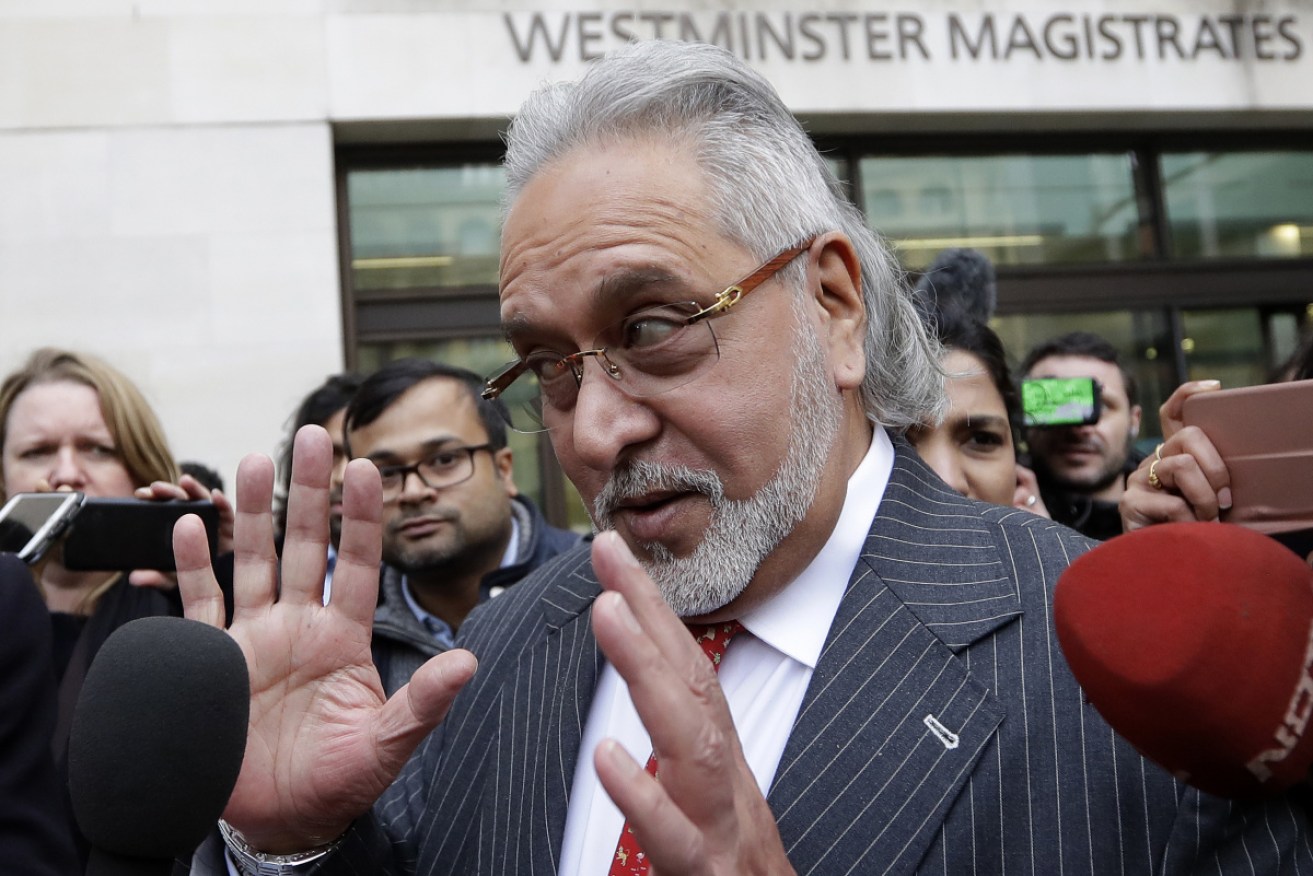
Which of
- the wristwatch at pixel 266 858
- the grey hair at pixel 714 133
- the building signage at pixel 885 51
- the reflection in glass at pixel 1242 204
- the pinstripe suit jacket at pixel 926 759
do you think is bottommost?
the wristwatch at pixel 266 858

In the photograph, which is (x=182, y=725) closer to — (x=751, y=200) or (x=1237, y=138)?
(x=751, y=200)

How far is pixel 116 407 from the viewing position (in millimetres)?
3473

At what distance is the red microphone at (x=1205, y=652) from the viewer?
104 centimetres

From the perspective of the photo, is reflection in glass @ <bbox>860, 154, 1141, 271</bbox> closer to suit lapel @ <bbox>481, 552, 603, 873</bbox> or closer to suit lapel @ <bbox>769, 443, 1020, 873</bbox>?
suit lapel @ <bbox>481, 552, 603, 873</bbox>

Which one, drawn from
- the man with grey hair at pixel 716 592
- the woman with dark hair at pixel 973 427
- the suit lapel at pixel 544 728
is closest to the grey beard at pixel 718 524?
the man with grey hair at pixel 716 592

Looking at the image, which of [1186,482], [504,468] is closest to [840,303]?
[1186,482]

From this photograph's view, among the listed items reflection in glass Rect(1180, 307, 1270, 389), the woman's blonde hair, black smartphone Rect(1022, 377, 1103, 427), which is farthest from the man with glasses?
reflection in glass Rect(1180, 307, 1270, 389)

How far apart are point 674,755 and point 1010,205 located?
7461 mm

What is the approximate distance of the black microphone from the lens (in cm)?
113

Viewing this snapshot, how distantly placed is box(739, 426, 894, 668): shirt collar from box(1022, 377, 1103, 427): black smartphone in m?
2.11

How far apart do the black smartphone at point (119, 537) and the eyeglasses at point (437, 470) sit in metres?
1.01

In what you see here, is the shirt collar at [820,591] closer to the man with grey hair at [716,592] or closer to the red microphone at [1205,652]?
the man with grey hair at [716,592]

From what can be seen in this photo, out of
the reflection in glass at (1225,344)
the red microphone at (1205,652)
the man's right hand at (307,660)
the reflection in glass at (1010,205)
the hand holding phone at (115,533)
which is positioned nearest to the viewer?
the red microphone at (1205,652)

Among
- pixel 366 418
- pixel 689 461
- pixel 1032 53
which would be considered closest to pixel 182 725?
pixel 689 461
